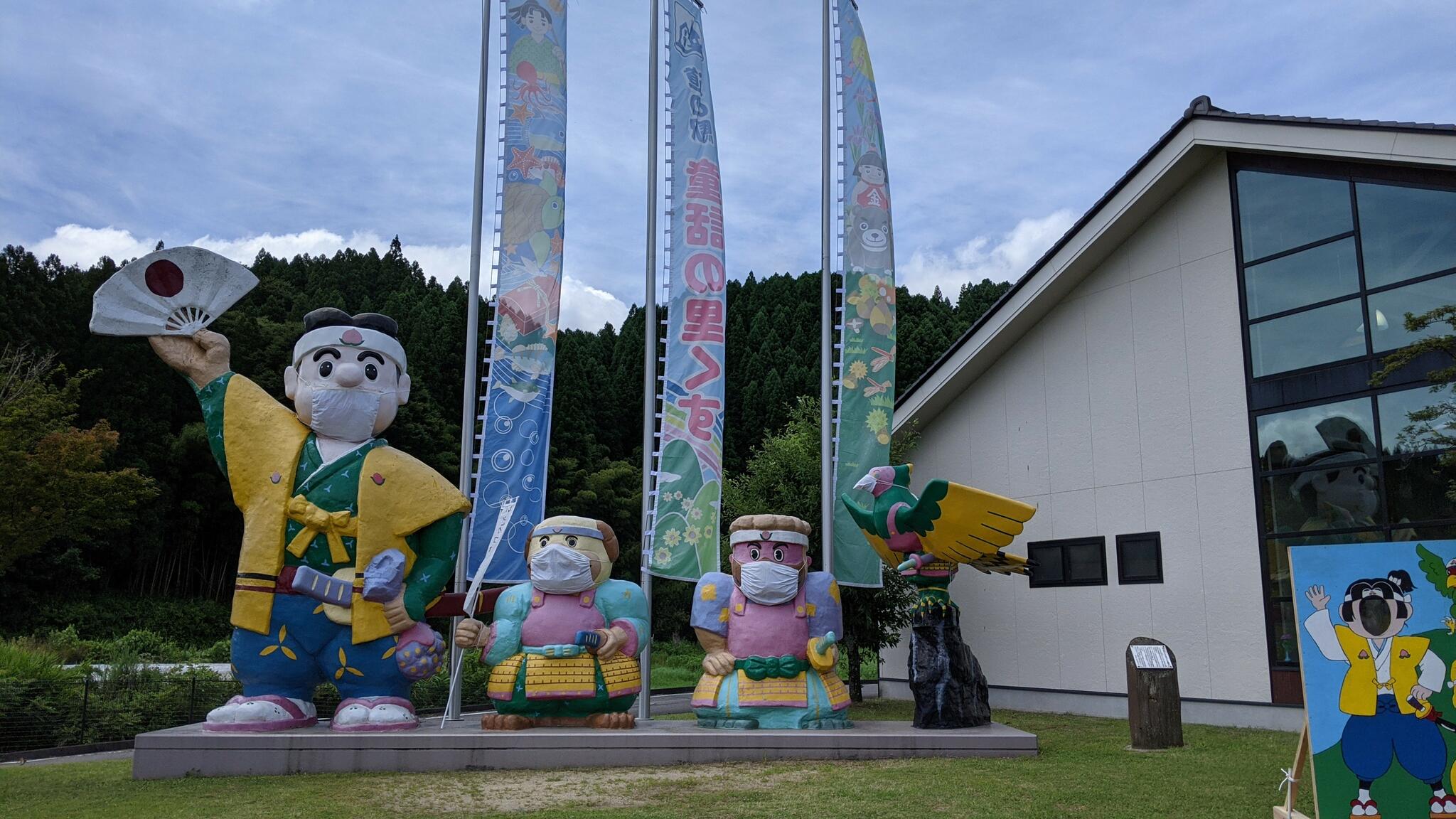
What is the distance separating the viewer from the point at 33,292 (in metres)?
25.9

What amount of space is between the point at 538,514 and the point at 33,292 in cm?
2140

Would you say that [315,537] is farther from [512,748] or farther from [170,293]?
[170,293]

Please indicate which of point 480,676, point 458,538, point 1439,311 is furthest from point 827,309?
point 480,676

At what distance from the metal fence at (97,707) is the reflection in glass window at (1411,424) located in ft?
45.4

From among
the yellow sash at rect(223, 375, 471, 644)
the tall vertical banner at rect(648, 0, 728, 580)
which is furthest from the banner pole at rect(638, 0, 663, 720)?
the yellow sash at rect(223, 375, 471, 644)

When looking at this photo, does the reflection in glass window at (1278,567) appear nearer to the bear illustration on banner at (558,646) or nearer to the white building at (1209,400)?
the white building at (1209,400)

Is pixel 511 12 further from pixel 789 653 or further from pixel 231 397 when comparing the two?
pixel 789 653

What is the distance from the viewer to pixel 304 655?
955 centimetres

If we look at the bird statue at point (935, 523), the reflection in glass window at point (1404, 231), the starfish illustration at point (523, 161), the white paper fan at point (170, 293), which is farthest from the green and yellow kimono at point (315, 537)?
the reflection in glass window at point (1404, 231)

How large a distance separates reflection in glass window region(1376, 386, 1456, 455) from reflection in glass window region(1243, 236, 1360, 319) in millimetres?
1431

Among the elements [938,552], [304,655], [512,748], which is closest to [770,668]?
[938,552]

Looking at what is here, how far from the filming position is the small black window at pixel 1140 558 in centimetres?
1377

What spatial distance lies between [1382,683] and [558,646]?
683 centimetres

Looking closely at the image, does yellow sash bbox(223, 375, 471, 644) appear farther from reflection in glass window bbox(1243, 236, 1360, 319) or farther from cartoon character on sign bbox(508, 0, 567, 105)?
reflection in glass window bbox(1243, 236, 1360, 319)
